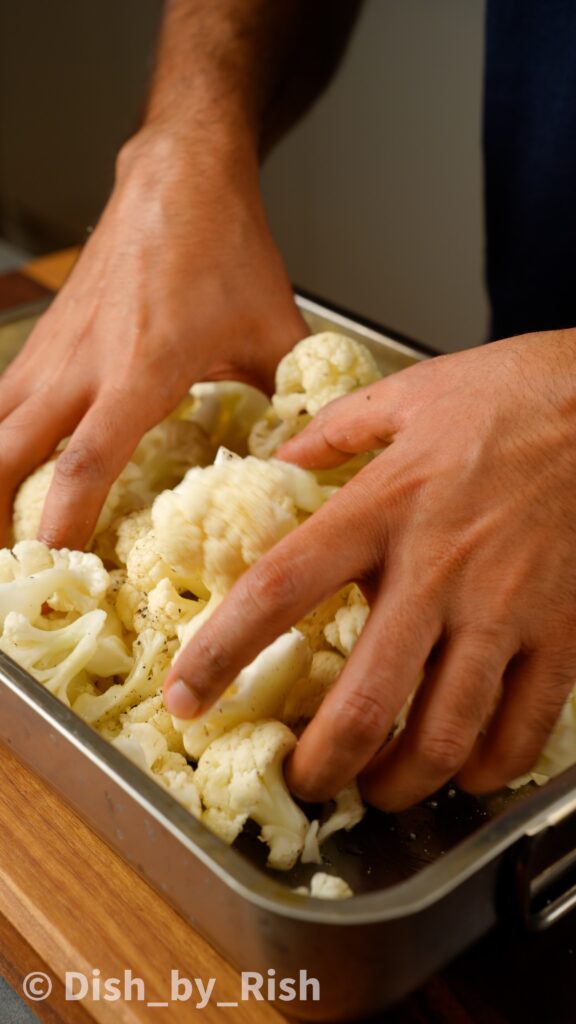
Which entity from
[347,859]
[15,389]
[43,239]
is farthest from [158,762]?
[43,239]

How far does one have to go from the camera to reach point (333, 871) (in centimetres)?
76

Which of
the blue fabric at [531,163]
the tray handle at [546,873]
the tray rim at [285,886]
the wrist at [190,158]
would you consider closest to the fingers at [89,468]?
the tray rim at [285,886]

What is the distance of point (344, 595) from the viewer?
86cm

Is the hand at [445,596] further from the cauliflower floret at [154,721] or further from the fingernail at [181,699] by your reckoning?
the cauliflower floret at [154,721]

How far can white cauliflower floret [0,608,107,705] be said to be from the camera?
2.72ft

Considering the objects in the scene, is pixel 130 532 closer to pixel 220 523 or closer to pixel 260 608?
pixel 220 523

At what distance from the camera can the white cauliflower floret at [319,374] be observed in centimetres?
103

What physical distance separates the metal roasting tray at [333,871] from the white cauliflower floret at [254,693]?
8 cm

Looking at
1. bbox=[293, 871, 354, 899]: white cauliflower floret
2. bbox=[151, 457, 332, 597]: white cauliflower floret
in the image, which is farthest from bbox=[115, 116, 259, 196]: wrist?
bbox=[293, 871, 354, 899]: white cauliflower floret

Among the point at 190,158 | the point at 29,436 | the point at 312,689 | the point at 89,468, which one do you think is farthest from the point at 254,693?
the point at 190,158

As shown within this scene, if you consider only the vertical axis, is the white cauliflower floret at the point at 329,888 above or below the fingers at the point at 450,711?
A: below

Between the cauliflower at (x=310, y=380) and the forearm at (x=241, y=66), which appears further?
the forearm at (x=241, y=66)

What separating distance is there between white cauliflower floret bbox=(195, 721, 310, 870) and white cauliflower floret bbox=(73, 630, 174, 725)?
109 mm

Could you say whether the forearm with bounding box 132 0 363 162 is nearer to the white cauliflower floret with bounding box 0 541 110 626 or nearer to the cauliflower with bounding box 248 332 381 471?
the cauliflower with bounding box 248 332 381 471
